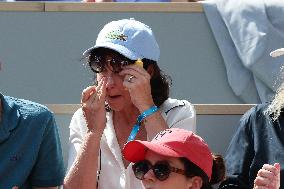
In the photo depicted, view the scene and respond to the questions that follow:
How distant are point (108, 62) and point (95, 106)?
0.88 feet

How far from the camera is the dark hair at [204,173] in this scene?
374 centimetres

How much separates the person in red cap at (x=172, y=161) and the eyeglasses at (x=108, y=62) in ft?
2.58

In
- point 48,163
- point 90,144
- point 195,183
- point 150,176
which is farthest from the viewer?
point 48,163

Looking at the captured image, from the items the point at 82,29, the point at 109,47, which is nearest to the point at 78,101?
the point at 82,29

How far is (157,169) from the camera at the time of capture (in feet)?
12.0

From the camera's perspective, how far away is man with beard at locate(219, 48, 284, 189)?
4.61 metres

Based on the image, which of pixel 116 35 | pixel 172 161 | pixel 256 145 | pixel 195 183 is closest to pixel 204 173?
pixel 195 183

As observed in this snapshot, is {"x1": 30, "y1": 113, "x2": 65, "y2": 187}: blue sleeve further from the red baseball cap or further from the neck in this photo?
the red baseball cap

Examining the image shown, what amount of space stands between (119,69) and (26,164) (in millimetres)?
681

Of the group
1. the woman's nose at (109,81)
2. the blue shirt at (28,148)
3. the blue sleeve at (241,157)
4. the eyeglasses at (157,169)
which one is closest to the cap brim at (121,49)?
the woman's nose at (109,81)

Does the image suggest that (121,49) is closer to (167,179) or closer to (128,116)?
(128,116)

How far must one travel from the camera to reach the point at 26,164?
14.5 feet

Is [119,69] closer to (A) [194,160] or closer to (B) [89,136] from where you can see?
(B) [89,136]

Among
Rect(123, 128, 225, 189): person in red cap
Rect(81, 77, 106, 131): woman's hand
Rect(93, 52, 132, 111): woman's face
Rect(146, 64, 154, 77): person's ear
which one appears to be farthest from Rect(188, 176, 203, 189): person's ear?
Rect(146, 64, 154, 77): person's ear
